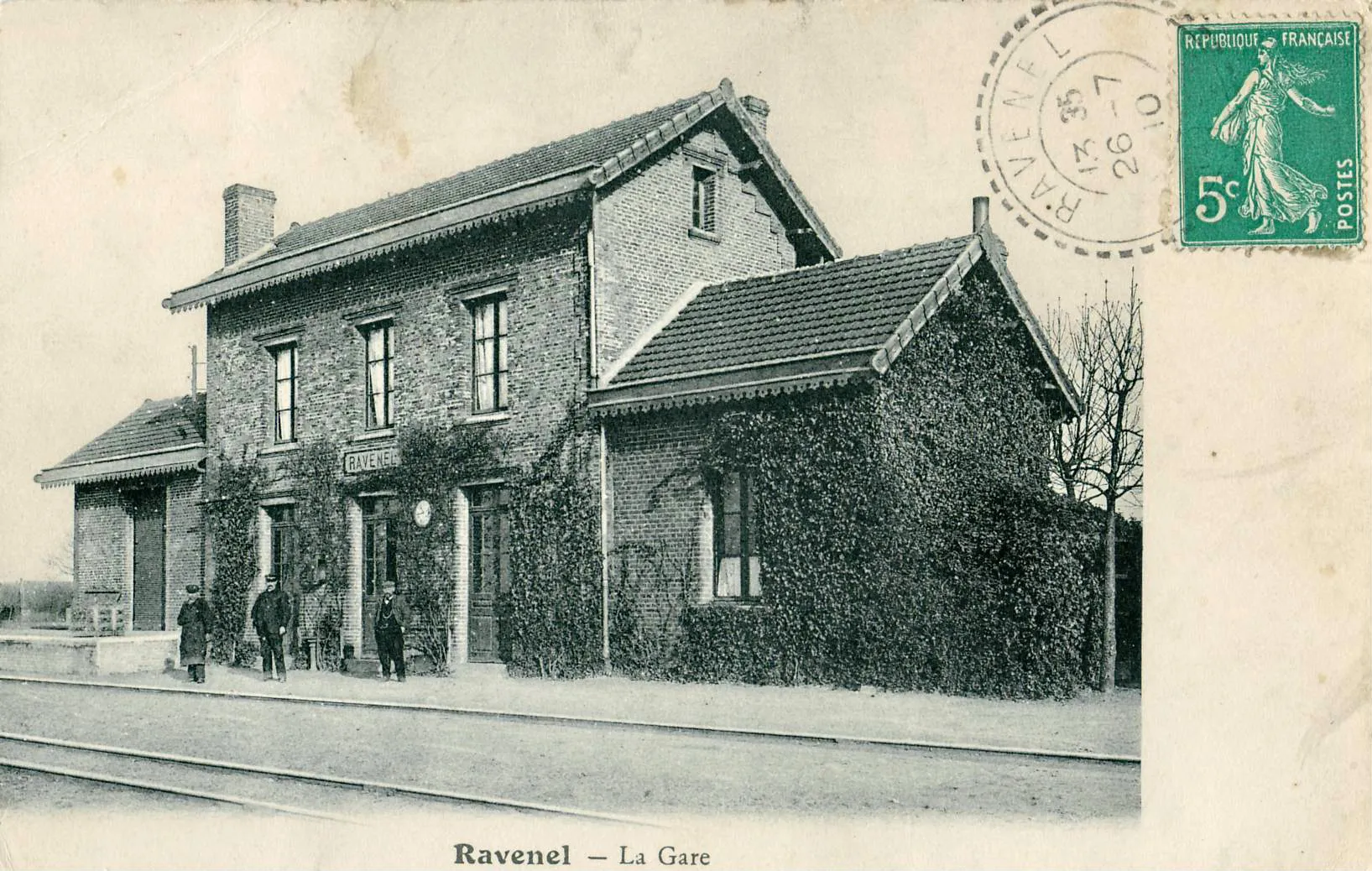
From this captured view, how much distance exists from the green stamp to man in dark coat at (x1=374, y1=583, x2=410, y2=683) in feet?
35.1

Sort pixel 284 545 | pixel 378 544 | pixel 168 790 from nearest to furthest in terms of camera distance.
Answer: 1. pixel 168 790
2. pixel 378 544
3. pixel 284 545

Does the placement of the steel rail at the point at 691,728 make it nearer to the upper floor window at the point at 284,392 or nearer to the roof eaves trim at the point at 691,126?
the upper floor window at the point at 284,392

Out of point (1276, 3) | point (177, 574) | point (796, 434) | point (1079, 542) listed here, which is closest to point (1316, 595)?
point (1276, 3)

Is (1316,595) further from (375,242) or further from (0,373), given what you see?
(375,242)

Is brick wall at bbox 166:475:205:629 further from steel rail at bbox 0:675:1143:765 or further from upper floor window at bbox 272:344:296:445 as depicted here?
steel rail at bbox 0:675:1143:765

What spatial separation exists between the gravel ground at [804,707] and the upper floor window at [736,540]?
1279 millimetres

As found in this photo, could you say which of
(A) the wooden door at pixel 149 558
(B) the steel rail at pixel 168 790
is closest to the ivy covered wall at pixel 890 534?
(B) the steel rail at pixel 168 790

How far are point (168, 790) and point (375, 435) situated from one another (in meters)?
10.5

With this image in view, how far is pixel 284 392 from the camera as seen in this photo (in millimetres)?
20875

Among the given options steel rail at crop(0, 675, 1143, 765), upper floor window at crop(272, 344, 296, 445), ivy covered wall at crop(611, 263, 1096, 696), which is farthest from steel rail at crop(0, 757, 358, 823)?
upper floor window at crop(272, 344, 296, 445)

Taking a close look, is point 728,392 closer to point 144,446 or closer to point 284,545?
point 284,545

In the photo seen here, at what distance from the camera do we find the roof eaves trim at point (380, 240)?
53.0 ft

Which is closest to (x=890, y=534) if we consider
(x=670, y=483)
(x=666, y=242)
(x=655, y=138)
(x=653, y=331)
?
(x=670, y=483)

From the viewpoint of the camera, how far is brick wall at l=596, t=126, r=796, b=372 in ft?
54.8
